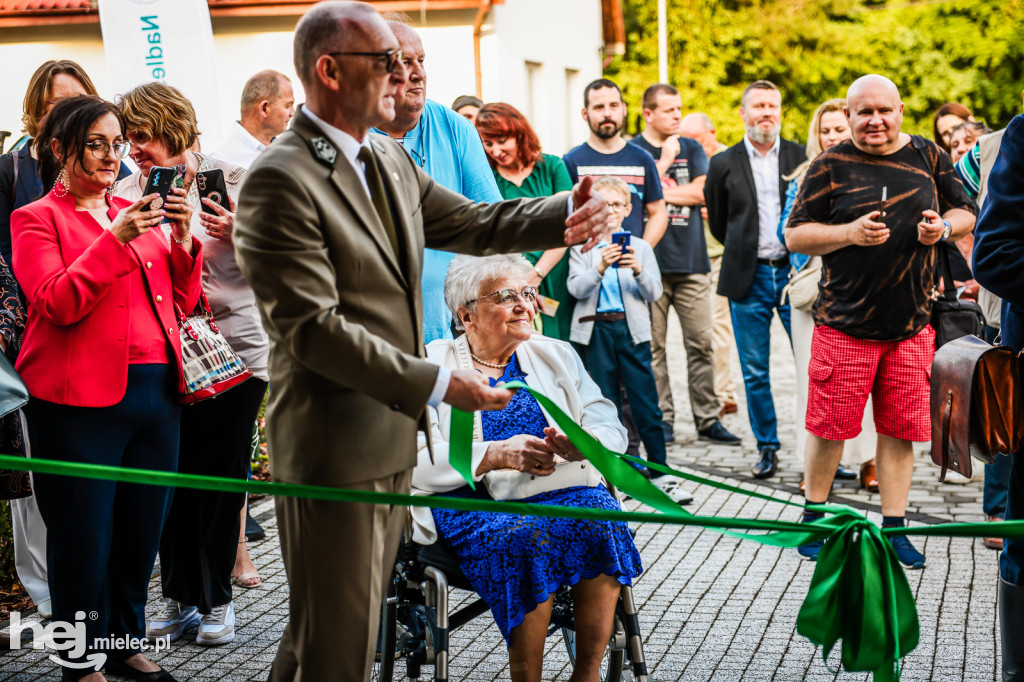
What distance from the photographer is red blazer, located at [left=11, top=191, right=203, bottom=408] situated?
3.85 m

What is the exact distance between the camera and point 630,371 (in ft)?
23.6

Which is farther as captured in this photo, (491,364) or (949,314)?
(949,314)

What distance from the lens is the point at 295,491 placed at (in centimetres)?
270

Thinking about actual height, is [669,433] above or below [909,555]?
below

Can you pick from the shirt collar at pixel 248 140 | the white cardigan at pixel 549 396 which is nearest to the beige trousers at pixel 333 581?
the white cardigan at pixel 549 396

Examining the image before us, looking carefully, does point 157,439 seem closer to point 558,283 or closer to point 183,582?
point 183,582

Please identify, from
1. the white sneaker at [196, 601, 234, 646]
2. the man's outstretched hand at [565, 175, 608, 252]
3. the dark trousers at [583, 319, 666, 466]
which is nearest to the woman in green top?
the dark trousers at [583, 319, 666, 466]

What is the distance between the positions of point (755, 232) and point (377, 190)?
567cm

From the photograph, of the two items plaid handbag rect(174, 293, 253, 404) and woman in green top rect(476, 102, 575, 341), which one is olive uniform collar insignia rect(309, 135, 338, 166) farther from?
woman in green top rect(476, 102, 575, 341)

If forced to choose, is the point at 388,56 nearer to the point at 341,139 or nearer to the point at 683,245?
the point at 341,139

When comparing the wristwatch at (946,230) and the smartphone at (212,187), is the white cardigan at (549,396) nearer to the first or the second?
the smartphone at (212,187)

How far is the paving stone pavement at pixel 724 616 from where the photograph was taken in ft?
14.5

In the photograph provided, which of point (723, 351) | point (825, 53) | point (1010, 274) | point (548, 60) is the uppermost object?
point (825, 53)

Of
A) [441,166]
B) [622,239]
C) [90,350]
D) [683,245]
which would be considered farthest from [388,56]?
[683,245]
